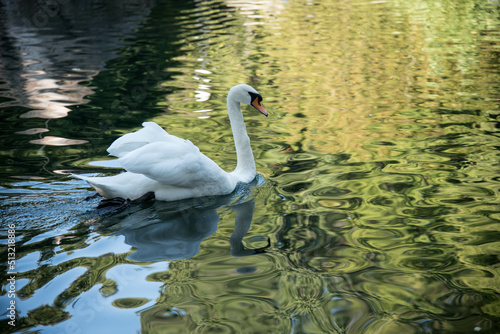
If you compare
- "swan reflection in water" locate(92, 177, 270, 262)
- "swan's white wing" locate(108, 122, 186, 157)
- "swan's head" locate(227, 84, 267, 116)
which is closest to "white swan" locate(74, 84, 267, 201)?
"swan's white wing" locate(108, 122, 186, 157)

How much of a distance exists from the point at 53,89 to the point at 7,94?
82 cm

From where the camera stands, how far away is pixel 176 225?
Answer: 5238mm

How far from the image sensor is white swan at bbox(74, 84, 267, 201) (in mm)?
5293

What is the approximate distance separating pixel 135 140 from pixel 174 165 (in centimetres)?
57

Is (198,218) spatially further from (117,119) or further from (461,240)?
(117,119)

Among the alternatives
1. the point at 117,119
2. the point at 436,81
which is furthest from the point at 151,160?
the point at 436,81

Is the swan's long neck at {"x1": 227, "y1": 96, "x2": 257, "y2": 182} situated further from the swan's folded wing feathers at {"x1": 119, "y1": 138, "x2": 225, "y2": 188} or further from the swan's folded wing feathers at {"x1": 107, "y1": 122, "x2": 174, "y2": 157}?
the swan's folded wing feathers at {"x1": 107, "y1": 122, "x2": 174, "y2": 157}

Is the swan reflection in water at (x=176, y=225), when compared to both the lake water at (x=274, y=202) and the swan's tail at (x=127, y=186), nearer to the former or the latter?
the lake water at (x=274, y=202)

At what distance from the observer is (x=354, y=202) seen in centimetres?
562

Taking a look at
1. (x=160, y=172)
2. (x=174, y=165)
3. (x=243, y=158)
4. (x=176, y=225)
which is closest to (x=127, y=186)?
(x=160, y=172)

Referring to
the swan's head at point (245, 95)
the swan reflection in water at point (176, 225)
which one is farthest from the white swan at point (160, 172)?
the swan's head at point (245, 95)

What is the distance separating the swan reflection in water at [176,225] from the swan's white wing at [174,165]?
0.79 feet

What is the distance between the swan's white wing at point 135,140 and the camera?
5.61 m

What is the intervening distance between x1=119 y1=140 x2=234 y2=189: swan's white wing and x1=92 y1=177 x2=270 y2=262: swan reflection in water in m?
0.24
